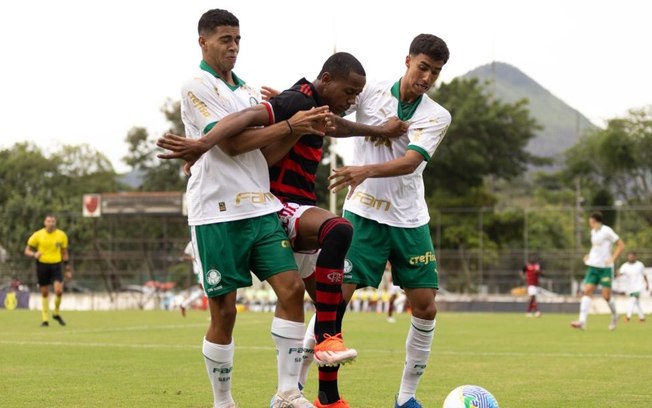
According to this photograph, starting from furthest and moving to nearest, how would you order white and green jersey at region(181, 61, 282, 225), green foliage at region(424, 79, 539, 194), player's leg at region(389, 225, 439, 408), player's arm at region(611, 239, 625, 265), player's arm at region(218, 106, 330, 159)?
green foliage at region(424, 79, 539, 194) < player's arm at region(611, 239, 625, 265) < player's leg at region(389, 225, 439, 408) < white and green jersey at region(181, 61, 282, 225) < player's arm at region(218, 106, 330, 159)

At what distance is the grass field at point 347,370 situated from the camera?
27.1 feet

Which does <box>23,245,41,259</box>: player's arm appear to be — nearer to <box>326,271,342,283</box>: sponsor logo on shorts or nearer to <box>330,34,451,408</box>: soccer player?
<box>330,34,451,408</box>: soccer player

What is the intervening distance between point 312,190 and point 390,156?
91cm

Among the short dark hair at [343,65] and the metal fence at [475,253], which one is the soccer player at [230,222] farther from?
the metal fence at [475,253]

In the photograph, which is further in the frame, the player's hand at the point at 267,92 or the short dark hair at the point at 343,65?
the player's hand at the point at 267,92

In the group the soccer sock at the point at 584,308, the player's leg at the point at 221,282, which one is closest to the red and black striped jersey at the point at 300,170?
the player's leg at the point at 221,282

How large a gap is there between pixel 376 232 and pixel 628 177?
241ft

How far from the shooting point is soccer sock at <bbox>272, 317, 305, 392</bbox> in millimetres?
6316

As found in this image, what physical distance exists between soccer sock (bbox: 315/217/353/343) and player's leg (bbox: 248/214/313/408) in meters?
0.13

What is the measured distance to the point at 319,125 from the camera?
639cm

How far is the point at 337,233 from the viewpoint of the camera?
20.8 feet

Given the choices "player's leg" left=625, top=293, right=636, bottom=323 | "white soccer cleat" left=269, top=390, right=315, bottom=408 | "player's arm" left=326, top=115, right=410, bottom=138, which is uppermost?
"player's arm" left=326, top=115, right=410, bottom=138

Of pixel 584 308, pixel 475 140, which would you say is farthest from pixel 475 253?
pixel 584 308

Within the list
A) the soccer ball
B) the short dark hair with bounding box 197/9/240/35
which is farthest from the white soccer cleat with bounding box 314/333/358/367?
the short dark hair with bounding box 197/9/240/35
